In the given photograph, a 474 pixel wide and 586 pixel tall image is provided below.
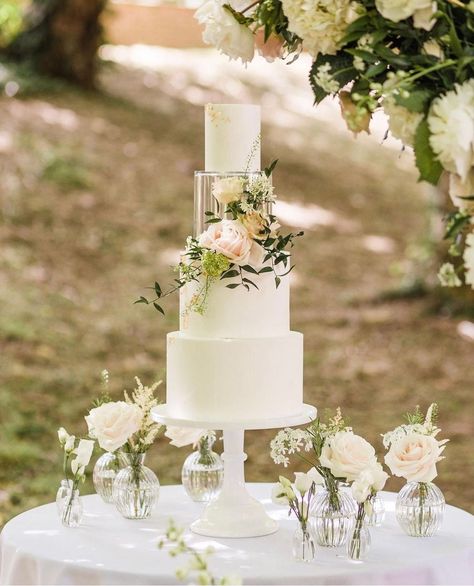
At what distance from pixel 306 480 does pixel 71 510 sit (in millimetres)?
759

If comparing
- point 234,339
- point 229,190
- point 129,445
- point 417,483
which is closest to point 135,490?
point 129,445

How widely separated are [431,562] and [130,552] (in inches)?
31.9

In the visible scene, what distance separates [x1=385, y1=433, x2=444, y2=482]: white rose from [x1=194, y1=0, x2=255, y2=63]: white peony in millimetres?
1241

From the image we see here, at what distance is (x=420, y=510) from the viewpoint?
11.1ft

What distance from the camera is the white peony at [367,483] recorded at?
314 centimetres

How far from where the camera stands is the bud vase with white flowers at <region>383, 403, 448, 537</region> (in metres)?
3.38

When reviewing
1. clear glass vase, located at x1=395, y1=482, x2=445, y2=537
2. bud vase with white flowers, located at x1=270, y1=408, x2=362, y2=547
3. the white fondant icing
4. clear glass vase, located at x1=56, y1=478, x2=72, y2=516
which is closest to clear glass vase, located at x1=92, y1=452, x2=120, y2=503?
clear glass vase, located at x1=56, y1=478, x2=72, y2=516

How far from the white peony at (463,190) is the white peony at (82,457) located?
1.61m

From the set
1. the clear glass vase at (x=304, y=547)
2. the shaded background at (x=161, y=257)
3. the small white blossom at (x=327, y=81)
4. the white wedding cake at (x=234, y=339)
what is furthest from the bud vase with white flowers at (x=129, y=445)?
the shaded background at (x=161, y=257)

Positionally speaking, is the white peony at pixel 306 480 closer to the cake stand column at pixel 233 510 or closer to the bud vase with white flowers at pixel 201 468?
the cake stand column at pixel 233 510

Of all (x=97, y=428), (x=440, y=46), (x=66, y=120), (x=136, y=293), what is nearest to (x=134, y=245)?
(x=136, y=293)

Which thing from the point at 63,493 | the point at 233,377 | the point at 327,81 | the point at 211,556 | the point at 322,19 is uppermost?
the point at 322,19

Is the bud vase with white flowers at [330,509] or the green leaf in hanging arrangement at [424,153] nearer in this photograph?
the green leaf in hanging arrangement at [424,153]

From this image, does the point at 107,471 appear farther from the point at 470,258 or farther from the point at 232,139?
the point at 470,258
